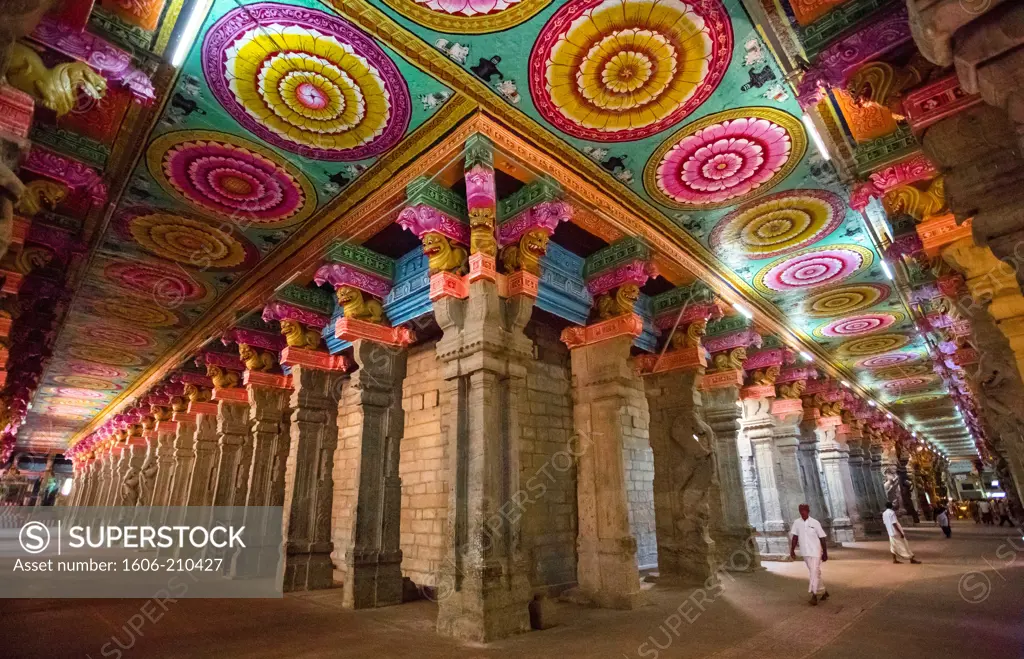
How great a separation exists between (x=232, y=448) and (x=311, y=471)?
12.6 feet

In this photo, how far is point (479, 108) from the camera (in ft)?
15.9

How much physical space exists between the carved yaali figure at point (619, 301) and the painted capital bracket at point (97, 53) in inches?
224

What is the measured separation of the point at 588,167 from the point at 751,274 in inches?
180

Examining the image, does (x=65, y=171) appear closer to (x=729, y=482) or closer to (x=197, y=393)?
(x=197, y=393)

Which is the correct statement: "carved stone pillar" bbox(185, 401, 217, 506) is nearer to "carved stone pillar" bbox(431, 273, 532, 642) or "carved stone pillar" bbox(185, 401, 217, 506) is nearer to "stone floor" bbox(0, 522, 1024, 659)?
"stone floor" bbox(0, 522, 1024, 659)

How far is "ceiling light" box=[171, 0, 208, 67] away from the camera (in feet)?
12.3

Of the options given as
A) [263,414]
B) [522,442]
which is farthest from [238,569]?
→ [522,442]

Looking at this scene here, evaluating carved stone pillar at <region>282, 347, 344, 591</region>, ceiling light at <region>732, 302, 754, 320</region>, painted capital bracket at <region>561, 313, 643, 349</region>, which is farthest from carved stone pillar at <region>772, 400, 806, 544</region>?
carved stone pillar at <region>282, 347, 344, 591</region>

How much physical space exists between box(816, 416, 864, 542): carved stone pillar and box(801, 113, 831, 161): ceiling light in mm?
12827

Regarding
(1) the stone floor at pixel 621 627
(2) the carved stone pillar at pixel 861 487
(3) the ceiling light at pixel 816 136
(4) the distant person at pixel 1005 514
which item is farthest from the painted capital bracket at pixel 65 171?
Answer: (4) the distant person at pixel 1005 514

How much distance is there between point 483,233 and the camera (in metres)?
5.40

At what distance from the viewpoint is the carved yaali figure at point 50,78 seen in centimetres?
346

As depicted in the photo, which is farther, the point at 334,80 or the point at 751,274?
the point at 751,274

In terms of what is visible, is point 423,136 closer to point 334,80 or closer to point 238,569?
point 334,80
